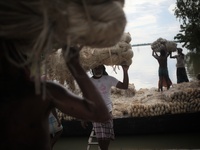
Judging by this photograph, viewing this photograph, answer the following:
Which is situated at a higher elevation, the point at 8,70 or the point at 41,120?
the point at 8,70

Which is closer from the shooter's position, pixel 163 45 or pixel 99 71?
pixel 99 71

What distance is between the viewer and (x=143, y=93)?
30.4 feet

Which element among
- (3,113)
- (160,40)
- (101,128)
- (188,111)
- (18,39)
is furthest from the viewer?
(160,40)

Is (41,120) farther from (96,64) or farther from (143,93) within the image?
(143,93)

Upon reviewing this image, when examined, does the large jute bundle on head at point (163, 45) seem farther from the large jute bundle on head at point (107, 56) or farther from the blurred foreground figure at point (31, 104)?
the blurred foreground figure at point (31, 104)

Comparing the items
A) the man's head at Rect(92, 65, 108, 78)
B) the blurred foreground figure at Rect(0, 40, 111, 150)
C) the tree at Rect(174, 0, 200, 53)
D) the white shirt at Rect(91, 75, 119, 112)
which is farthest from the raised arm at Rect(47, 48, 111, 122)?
the tree at Rect(174, 0, 200, 53)

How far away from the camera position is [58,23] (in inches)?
42.8

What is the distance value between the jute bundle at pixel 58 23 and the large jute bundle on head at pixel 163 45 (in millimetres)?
7802

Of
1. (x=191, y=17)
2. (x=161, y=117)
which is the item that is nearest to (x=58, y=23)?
(x=161, y=117)

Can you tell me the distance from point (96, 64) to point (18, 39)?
127 inches

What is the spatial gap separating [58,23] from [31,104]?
41 centimetres

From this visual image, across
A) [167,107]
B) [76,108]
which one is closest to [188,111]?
[167,107]

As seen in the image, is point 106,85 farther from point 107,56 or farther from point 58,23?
point 58,23

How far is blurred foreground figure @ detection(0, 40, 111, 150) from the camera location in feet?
4.34
